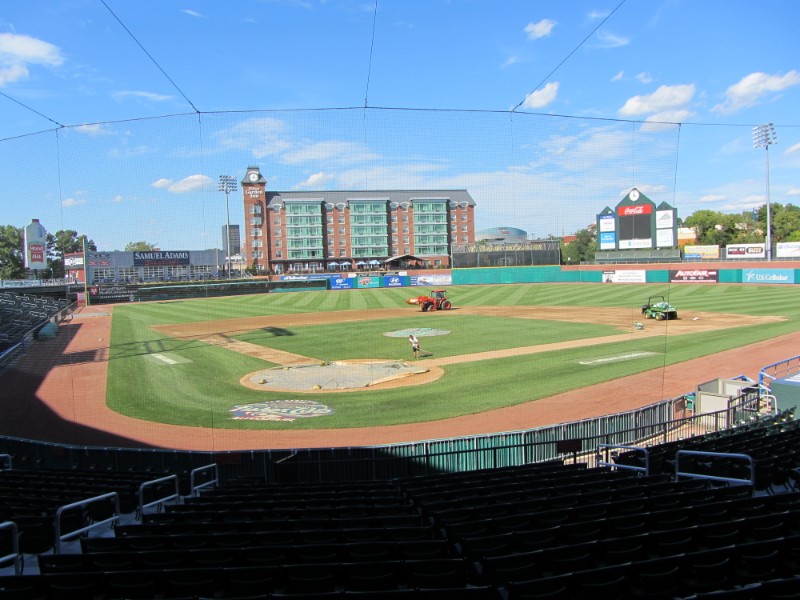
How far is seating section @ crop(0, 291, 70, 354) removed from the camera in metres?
25.2

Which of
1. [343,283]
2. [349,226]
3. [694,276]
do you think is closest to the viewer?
[349,226]

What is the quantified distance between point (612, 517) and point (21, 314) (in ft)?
107

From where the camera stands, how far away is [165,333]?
3231 cm

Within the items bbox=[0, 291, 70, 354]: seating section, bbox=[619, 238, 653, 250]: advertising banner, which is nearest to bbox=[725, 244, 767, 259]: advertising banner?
bbox=[619, 238, 653, 250]: advertising banner

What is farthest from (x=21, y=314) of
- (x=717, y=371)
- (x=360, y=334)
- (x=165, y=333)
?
(x=717, y=371)

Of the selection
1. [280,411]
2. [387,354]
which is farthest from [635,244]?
[280,411]

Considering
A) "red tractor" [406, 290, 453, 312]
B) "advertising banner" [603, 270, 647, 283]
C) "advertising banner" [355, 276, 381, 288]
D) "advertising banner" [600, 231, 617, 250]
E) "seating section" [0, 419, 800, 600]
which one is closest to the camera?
"seating section" [0, 419, 800, 600]

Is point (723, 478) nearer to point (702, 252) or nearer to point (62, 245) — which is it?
point (62, 245)

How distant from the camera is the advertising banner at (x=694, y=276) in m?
57.6

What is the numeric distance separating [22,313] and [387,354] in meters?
19.9

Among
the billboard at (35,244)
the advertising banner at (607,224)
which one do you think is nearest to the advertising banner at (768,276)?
the advertising banner at (607,224)

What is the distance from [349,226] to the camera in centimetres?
2047

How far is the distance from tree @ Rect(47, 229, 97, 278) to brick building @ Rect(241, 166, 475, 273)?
5.35m

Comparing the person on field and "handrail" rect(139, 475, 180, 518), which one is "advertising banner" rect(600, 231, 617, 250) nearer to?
the person on field
